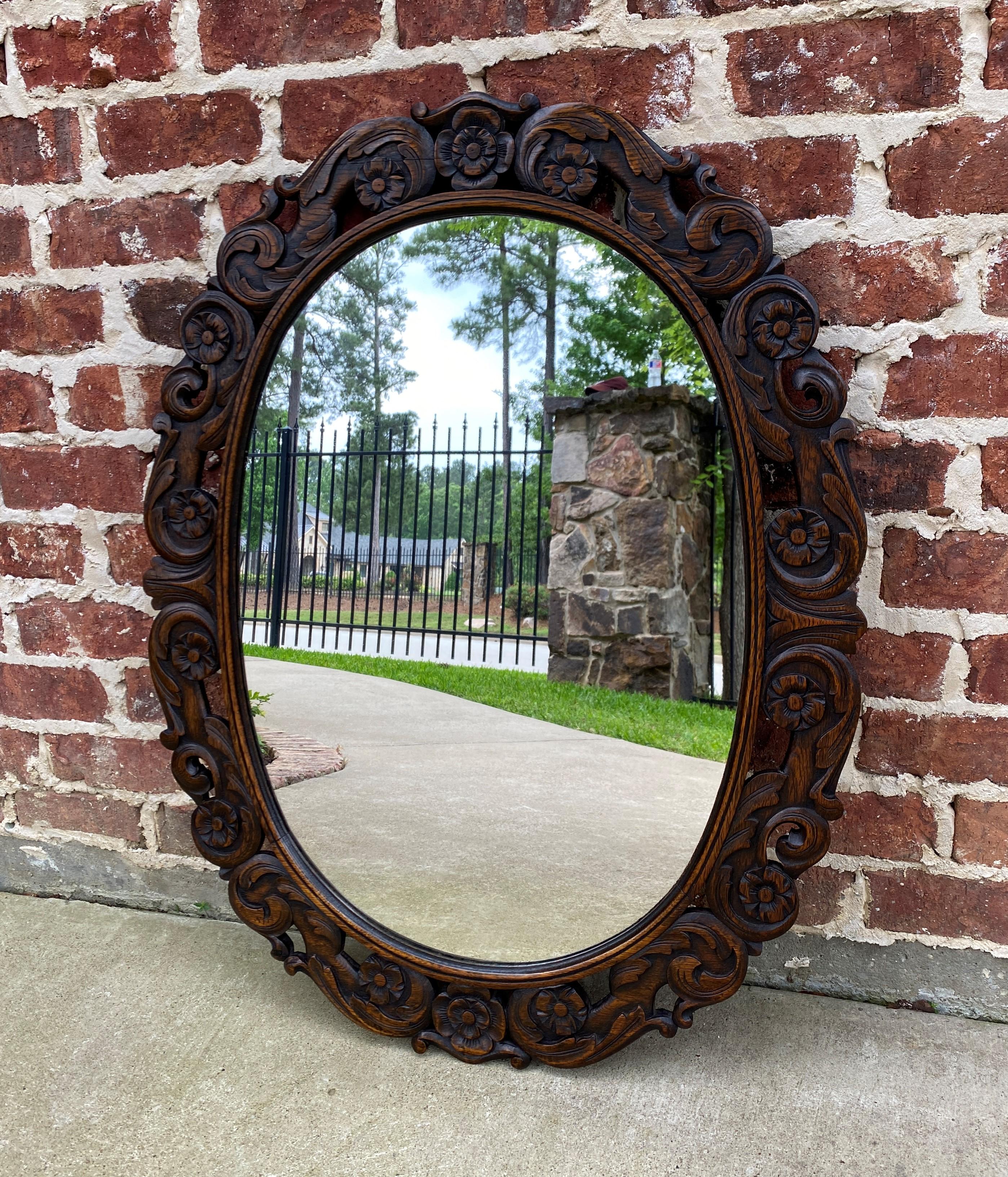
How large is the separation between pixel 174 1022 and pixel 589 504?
3.65 ft

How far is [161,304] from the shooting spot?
176cm

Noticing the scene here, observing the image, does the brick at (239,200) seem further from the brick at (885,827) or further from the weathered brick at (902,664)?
the brick at (885,827)

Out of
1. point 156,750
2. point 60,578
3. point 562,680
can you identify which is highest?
point 60,578

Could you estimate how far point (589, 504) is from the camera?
4.62 ft

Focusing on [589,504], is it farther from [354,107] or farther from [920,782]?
[354,107]

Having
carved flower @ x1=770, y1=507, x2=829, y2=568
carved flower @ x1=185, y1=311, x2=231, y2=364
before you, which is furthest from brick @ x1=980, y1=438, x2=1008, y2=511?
carved flower @ x1=185, y1=311, x2=231, y2=364

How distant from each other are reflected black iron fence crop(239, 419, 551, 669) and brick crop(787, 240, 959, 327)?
536mm

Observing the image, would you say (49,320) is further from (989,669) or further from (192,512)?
(989,669)

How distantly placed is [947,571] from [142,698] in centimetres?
153

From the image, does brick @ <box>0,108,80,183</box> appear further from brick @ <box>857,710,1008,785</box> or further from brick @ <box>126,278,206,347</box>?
brick @ <box>857,710,1008,785</box>

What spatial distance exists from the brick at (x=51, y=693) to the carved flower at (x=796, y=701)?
1331mm

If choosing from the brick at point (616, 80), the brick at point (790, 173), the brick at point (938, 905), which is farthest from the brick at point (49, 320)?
the brick at point (938, 905)

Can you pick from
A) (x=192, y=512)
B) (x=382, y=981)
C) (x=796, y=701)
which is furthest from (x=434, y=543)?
(x=382, y=981)

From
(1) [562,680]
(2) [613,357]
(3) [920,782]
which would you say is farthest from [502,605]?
(3) [920,782]
